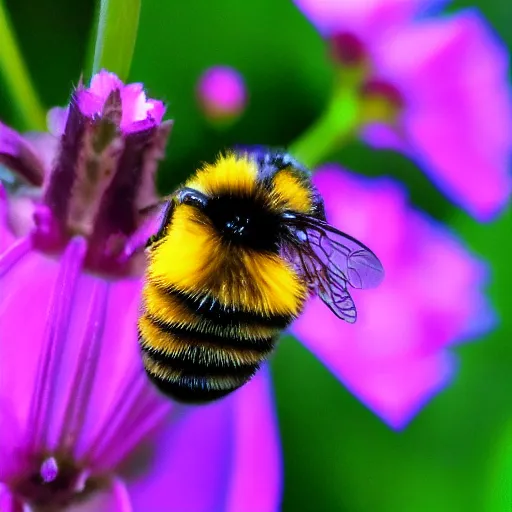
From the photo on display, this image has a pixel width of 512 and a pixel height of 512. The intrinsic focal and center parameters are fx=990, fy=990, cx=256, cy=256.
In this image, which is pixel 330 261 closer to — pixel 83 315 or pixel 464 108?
pixel 83 315

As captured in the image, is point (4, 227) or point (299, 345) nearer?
point (4, 227)

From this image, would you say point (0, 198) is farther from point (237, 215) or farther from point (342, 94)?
point (342, 94)

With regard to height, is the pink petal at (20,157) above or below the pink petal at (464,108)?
above

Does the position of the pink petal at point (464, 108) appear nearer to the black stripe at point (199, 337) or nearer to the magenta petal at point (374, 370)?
the magenta petal at point (374, 370)

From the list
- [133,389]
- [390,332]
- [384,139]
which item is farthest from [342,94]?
[133,389]

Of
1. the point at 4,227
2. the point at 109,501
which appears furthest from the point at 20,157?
the point at 109,501

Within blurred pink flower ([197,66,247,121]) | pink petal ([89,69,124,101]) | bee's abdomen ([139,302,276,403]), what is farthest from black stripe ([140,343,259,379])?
blurred pink flower ([197,66,247,121])

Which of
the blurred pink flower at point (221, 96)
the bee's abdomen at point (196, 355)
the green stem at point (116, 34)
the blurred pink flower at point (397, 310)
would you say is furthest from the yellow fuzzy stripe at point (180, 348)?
the blurred pink flower at point (221, 96)
